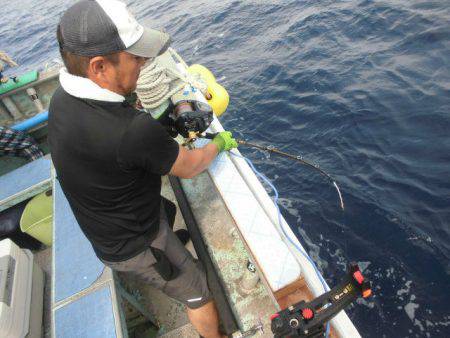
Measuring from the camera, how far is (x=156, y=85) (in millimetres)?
3955

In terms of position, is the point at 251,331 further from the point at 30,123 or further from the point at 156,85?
the point at 30,123

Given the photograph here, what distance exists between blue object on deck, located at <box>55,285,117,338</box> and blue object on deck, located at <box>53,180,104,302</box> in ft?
0.43

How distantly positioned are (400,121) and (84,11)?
5.13 metres

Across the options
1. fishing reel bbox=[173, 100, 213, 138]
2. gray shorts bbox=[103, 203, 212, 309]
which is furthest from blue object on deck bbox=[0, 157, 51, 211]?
gray shorts bbox=[103, 203, 212, 309]

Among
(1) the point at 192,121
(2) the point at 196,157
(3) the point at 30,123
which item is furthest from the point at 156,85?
(3) the point at 30,123

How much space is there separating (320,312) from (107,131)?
152 centimetres

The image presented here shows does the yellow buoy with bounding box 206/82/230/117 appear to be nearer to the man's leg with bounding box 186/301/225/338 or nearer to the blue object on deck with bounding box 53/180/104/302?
the blue object on deck with bounding box 53/180/104/302

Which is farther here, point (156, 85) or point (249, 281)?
point (156, 85)

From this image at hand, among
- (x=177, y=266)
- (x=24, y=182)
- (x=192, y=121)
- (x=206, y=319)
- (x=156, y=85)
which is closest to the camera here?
(x=177, y=266)

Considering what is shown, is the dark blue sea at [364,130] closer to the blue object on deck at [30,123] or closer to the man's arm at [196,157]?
the man's arm at [196,157]

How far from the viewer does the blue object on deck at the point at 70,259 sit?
2711mm

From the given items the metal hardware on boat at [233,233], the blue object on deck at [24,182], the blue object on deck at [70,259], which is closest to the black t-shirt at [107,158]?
the blue object on deck at [70,259]

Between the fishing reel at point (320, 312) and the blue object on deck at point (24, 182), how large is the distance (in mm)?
3471

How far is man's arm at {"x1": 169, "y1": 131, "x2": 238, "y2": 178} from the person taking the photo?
2.17 m
